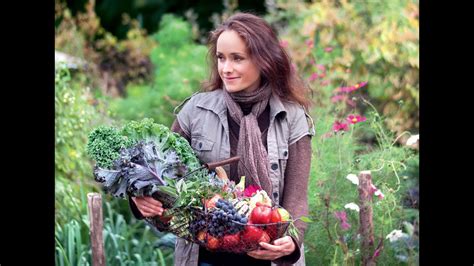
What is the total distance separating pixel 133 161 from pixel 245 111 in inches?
21.4

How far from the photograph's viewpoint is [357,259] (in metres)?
4.76

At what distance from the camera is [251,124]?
328 centimetres

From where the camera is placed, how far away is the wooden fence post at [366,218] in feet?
14.8

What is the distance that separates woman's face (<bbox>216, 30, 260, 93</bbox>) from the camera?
325cm

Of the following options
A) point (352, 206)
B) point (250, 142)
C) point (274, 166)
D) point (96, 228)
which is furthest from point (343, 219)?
point (250, 142)

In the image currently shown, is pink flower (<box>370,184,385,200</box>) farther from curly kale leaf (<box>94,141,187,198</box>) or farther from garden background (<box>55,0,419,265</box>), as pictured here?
curly kale leaf (<box>94,141,187,198</box>)

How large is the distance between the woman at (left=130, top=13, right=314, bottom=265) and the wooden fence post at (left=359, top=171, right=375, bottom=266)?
1.20 m

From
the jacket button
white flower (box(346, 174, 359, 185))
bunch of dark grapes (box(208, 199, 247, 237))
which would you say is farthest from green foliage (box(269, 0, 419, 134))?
bunch of dark grapes (box(208, 199, 247, 237))

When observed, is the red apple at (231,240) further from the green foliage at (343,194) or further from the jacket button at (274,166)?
the green foliage at (343,194)

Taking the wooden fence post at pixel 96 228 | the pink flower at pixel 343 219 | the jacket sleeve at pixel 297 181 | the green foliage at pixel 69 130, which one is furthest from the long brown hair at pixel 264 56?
the green foliage at pixel 69 130

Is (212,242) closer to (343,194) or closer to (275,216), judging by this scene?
(275,216)

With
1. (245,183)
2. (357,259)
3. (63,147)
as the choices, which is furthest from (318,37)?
(245,183)
